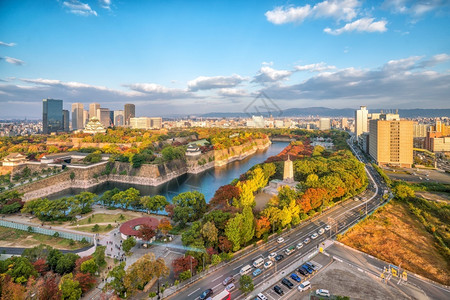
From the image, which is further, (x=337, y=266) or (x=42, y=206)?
(x=42, y=206)

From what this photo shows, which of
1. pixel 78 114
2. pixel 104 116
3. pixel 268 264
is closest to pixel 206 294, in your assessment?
pixel 268 264

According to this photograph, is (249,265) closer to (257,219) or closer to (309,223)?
(257,219)

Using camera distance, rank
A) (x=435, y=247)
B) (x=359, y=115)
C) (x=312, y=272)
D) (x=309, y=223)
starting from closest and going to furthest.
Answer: (x=312, y=272)
(x=435, y=247)
(x=309, y=223)
(x=359, y=115)

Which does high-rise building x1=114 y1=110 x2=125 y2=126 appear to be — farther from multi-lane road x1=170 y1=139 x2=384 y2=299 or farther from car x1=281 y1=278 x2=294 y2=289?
car x1=281 y1=278 x2=294 y2=289

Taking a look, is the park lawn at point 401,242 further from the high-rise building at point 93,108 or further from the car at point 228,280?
the high-rise building at point 93,108

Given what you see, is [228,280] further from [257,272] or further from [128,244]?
[128,244]

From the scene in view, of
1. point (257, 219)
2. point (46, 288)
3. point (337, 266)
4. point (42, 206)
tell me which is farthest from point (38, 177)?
point (337, 266)

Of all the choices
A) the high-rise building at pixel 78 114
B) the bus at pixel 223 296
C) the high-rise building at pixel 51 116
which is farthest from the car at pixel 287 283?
A: the high-rise building at pixel 78 114
